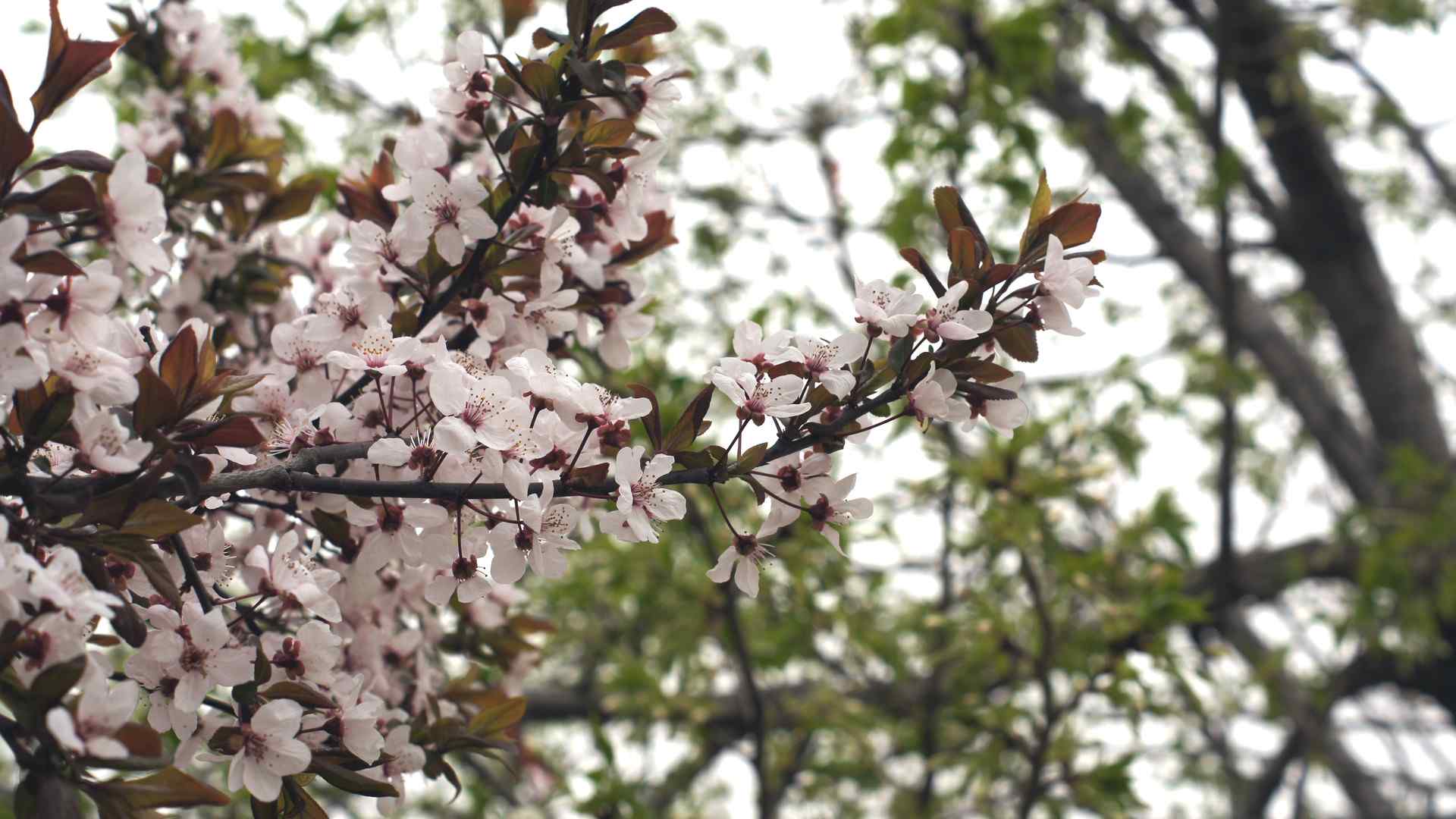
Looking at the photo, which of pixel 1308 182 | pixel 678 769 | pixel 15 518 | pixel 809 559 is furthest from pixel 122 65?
pixel 1308 182

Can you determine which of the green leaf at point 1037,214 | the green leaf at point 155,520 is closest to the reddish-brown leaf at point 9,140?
the green leaf at point 155,520

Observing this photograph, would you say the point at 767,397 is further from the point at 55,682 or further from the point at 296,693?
the point at 55,682

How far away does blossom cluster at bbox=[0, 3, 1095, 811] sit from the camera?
3.43 ft

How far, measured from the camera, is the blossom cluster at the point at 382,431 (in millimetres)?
1044

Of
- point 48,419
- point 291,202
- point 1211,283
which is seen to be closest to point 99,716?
point 48,419

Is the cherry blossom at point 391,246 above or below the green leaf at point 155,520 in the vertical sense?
above

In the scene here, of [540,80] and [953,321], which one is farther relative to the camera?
[540,80]

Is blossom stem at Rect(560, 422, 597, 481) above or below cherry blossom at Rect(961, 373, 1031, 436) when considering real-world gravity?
below

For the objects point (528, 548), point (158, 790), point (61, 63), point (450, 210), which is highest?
point (450, 210)

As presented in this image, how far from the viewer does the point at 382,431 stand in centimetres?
134

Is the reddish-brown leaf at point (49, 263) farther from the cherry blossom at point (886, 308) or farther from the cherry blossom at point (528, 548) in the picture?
the cherry blossom at point (886, 308)

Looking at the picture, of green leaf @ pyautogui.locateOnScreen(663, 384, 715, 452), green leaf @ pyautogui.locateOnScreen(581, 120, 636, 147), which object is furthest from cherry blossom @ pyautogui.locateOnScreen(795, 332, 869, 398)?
green leaf @ pyautogui.locateOnScreen(581, 120, 636, 147)

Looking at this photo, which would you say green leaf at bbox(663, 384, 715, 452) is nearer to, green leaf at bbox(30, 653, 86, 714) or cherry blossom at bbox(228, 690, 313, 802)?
cherry blossom at bbox(228, 690, 313, 802)

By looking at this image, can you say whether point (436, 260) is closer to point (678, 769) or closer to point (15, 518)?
point (15, 518)
